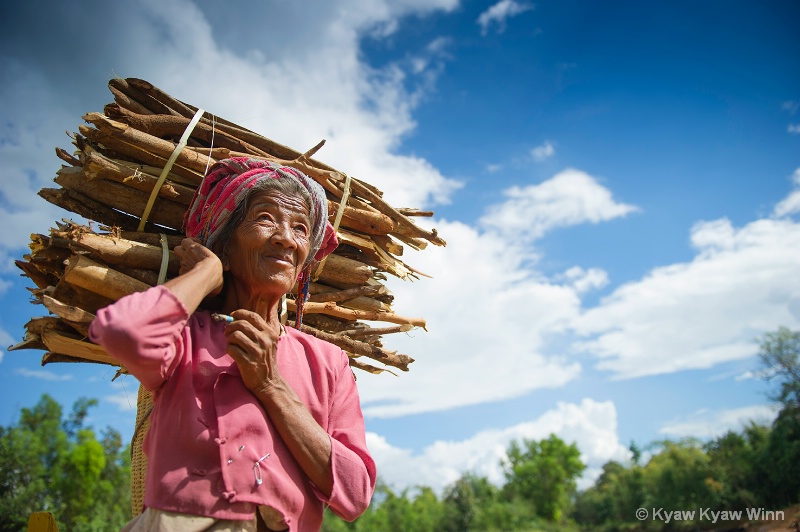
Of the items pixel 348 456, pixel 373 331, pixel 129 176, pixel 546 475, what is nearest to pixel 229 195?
pixel 129 176

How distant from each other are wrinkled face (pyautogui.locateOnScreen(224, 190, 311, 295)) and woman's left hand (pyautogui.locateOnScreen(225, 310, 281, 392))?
0.99 feet

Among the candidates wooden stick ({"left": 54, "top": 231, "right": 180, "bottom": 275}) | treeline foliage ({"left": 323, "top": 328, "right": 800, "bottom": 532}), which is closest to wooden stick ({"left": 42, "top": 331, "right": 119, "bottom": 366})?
wooden stick ({"left": 54, "top": 231, "right": 180, "bottom": 275})

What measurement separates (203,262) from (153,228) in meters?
0.89

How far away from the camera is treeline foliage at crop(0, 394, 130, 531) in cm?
2686

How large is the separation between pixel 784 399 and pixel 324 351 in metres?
40.0

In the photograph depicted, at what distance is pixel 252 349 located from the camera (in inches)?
68.4

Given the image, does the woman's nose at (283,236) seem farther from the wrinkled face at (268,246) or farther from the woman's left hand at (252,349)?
the woman's left hand at (252,349)

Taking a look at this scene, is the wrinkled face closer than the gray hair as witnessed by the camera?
Yes

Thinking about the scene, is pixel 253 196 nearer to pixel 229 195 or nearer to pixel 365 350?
pixel 229 195

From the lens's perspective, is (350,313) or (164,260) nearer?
(164,260)

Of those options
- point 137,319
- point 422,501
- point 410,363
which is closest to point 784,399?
point 422,501

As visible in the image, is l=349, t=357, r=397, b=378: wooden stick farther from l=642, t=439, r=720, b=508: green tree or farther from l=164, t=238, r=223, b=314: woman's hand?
l=642, t=439, r=720, b=508: green tree

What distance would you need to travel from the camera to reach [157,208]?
250 centimetres

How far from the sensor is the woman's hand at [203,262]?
5.89 feet
